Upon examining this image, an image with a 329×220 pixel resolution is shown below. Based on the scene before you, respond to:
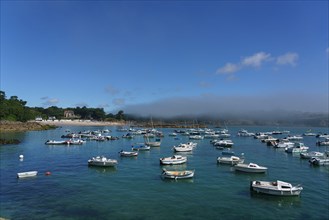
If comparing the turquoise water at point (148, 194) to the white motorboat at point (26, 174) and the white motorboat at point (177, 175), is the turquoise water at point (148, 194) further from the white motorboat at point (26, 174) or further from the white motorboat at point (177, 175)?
the white motorboat at point (177, 175)

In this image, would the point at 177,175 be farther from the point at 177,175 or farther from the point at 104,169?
the point at 104,169

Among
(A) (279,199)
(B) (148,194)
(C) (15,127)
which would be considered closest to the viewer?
(A) (279,199)

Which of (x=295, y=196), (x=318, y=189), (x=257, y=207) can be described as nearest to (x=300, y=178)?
(x=318, y=189)

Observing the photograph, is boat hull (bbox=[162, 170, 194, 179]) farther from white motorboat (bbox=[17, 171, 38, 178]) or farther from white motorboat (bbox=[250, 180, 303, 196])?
white motorboat (bbox=[17, 171, 38, 178])

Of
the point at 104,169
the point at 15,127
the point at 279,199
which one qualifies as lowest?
the point at 279,199

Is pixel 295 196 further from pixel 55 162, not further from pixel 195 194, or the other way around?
pixel 55 162

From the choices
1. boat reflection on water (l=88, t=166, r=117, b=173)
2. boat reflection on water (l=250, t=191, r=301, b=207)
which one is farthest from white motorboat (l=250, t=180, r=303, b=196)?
boat reflection on water (l=88, t=166, r=117, b=173)

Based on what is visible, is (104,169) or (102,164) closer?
(104,169)

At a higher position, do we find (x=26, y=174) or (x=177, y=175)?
(x=26, y=174)

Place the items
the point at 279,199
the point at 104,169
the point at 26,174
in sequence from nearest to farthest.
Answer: the point at 279,199 < the point at 26,174 < the point at 104,169

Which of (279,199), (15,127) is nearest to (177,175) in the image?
(279,199)

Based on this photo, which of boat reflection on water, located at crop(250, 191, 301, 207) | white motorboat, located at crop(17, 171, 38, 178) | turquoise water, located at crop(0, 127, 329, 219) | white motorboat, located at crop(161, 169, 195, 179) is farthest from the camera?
white motorboat, located at crop(17, 171, 38, 178)

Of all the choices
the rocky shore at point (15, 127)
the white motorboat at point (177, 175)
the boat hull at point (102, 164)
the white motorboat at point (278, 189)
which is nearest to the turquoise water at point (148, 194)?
the white motorboat at point (278, 189)

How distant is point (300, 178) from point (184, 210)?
30470 mm
